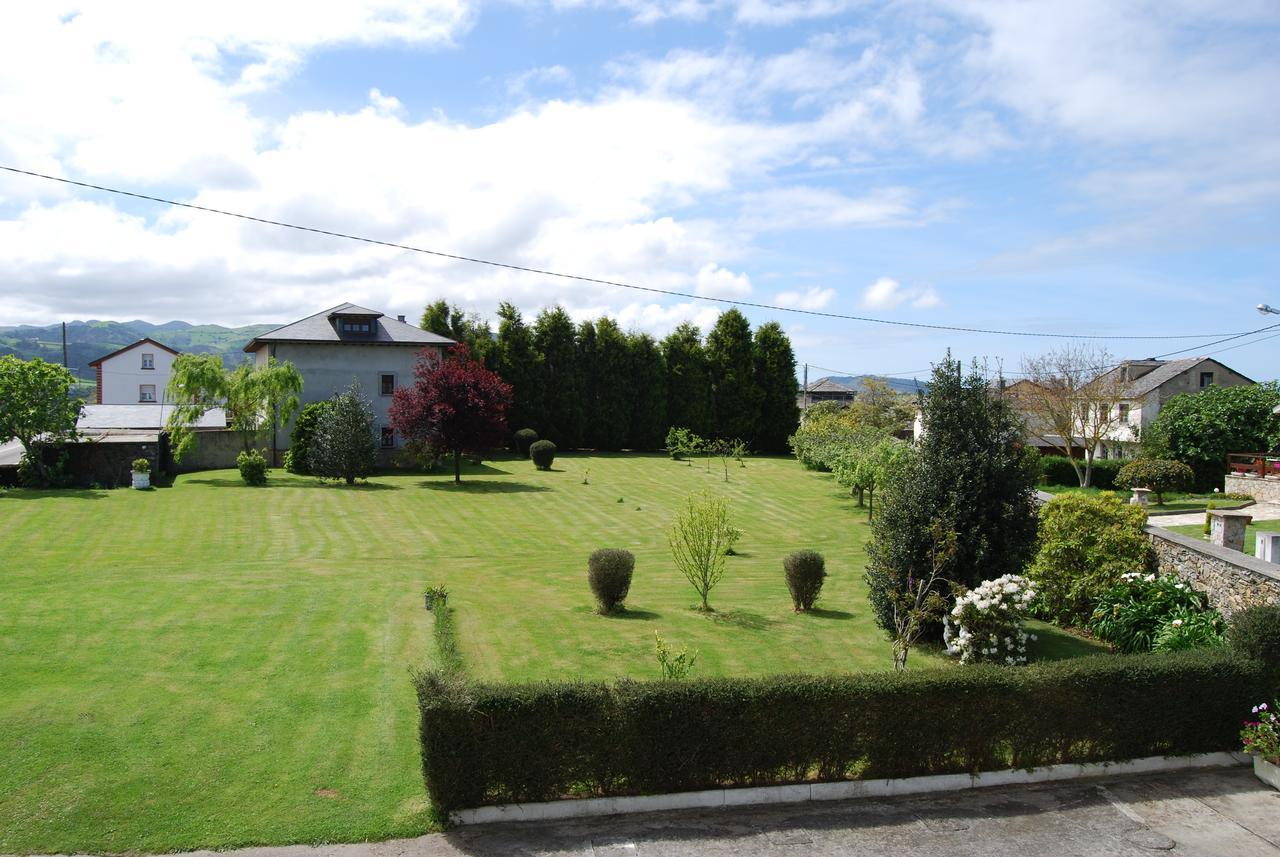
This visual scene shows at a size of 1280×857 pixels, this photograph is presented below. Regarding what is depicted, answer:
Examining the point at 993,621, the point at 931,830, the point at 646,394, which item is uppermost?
the point at 646,394

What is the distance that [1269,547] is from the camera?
45.9ft

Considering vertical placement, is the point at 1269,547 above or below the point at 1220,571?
above

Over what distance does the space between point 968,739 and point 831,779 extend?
1646 millimetres

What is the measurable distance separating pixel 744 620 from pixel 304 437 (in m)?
29.1

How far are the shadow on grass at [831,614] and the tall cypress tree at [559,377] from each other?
3913 cm

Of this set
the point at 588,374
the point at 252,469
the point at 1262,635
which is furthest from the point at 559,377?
the point at 1262,635

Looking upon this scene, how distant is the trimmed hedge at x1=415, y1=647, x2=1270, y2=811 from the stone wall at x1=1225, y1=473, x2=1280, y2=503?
26.9 metres

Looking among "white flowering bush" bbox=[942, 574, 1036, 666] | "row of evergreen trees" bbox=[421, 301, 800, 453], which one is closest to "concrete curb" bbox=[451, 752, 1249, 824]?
"white flowering bush" bbox=[942, 574, 1036, 666]

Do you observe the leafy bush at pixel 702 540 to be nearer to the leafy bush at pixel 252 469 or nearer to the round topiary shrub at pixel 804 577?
the round topiary shrub at pixel 804 577

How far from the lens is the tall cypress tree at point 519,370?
54.3 meters

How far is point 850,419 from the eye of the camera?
5369 centimetres

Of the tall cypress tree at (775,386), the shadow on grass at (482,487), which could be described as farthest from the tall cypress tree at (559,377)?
the shadow on grass at (482,487)

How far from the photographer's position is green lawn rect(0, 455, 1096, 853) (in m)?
8.44

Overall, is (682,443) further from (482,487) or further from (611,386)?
(482,487)
